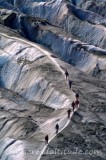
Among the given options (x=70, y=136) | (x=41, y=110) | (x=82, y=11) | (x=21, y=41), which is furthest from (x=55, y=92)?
(x=82, y=11)

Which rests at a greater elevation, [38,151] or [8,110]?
[38,151]

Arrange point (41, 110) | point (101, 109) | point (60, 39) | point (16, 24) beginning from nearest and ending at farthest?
point (101, 109) → point (41, 110) → point (60, 39) → point (16, 24)

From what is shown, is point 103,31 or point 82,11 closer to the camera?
point 103,31

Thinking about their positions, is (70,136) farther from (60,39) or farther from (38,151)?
(60,39)

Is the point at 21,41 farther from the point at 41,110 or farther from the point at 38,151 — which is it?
the point at 38,151

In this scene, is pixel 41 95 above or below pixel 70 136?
below

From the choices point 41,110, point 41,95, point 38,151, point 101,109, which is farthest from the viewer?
point 41,95

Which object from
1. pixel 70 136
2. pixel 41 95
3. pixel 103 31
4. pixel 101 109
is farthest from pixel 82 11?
pixel 70 136

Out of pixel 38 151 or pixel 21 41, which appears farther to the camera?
pixel 21 41

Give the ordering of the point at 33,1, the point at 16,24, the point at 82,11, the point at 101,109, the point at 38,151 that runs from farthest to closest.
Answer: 1. the point at 33,1
2. the point at 82,11
3. the point at 16,24
4. the point at 101,109
5. the point at 38,151
